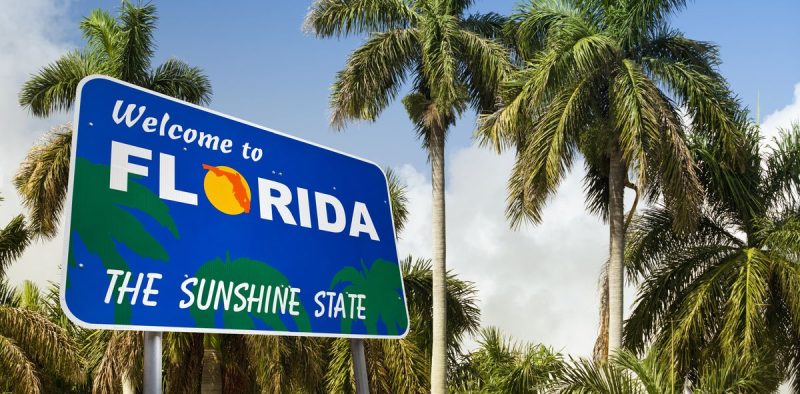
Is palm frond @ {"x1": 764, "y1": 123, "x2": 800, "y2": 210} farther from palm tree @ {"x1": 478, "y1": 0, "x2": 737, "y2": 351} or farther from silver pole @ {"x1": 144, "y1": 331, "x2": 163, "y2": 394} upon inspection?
silver pole @ {"x1": 144, "y1": 331, "x2": 163, "y2": 394}

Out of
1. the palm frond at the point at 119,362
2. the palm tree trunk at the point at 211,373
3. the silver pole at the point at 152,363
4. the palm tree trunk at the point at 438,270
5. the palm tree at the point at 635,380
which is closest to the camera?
the silver pole at the point at 152,363

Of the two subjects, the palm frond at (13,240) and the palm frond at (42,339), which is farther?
the palm frond at (13,240)

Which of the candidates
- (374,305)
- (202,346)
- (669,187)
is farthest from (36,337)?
(374,305)

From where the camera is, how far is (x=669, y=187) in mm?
20688

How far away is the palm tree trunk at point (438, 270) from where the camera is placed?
2253 cm

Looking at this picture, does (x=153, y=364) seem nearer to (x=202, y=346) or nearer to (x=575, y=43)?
(x=575, y=43)

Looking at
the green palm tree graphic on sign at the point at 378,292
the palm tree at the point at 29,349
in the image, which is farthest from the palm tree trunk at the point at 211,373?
the green palm tree graphic on sign at the point at 378,292

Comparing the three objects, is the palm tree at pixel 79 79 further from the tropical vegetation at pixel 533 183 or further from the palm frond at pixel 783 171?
the palm frond at pixel 783 171

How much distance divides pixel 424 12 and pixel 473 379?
361 inches

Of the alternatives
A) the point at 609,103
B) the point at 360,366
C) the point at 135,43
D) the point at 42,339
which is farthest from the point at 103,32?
the point at 360,366

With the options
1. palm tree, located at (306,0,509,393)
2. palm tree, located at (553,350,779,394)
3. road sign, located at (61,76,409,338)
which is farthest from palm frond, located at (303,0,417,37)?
road sign, located at (61,76,409,338)

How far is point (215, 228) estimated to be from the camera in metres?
5.64

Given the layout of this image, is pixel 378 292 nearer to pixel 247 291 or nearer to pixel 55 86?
pixel 247 291

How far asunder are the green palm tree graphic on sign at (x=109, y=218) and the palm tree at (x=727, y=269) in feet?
54.8
